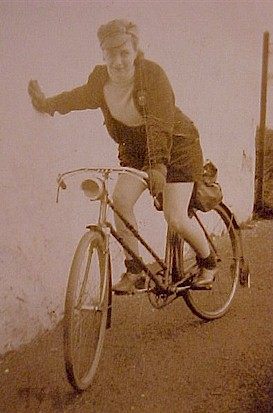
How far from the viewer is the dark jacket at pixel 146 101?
1805mm

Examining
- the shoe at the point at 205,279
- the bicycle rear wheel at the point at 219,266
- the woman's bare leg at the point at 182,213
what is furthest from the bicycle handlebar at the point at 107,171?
the shoe at the point at 205,279

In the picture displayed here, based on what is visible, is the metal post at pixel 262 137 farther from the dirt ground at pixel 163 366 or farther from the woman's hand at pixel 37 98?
the woman's hand at pixel 37 98

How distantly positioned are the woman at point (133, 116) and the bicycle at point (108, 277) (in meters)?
0.05

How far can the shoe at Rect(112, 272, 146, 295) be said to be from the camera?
1.86 meters

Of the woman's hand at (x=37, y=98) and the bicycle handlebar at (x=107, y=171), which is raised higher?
the woman's hand at (x=37, y=98)

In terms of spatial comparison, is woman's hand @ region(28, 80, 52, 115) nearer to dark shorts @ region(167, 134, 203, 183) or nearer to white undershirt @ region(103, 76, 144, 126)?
white undershirt @ region(103, 76, 144, 126)

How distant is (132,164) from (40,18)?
1.81 ft

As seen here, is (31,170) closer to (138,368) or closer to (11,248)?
(11,248)

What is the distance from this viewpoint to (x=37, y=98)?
71.2 inches

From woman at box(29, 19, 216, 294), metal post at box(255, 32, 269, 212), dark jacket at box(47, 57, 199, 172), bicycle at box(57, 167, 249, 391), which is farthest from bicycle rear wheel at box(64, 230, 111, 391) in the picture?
metal post at box(255, 32, 269, 212)

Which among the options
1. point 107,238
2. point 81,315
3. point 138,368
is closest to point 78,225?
point 107,238

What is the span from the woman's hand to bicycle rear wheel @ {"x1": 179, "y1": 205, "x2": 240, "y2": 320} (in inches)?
27.4

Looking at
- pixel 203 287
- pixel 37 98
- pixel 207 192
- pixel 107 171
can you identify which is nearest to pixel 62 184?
pixel 107 171

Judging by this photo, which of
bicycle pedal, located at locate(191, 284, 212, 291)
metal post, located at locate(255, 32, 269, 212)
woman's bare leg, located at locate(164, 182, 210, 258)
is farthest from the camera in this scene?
metal post, located at locate(255, 32, 269, 212)
